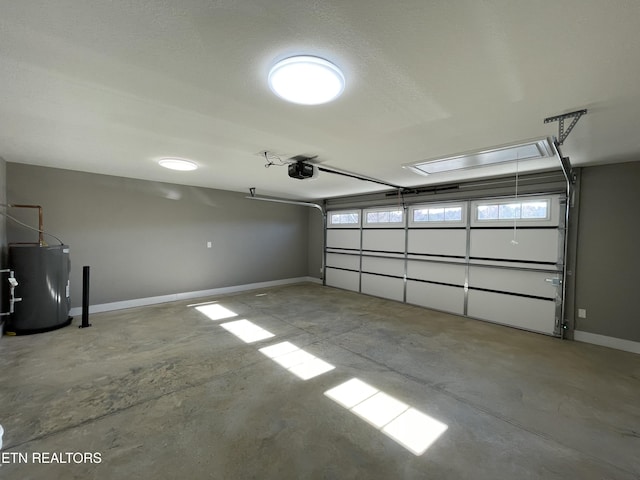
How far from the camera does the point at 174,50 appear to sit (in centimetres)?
140

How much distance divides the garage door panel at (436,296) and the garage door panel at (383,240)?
2.62 feet

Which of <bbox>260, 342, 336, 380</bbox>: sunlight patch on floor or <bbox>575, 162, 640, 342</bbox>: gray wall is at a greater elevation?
<bbox>575, 162, 640, 342</bbox>: gray wall

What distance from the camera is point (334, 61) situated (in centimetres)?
147

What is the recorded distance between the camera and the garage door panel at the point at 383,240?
562 centimetres

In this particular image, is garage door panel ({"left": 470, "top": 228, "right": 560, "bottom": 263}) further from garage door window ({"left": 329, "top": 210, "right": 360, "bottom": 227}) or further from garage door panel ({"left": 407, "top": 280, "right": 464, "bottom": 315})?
garage door window ({"left": 329, "top": 210, "right": 360, "bottom": 227})

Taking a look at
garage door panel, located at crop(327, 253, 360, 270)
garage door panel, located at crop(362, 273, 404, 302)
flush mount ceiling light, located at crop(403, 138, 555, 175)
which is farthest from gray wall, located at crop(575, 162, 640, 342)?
garage door panel, located at crop(327, 253, 360, 270)

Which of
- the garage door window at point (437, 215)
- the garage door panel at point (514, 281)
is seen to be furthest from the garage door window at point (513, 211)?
the garage door panel at point (514, 281)

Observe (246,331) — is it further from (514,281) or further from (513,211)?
(513,211)

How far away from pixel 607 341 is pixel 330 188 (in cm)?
466

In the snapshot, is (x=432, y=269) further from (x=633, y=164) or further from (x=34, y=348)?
(x=34, y=348)

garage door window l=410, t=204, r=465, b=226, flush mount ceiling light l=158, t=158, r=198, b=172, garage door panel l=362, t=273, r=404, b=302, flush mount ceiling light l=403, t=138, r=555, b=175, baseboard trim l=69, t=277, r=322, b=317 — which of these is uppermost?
flush mount ceiling light l=403, t=138, r=555, b=175

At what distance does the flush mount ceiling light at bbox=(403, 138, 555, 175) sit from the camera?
9.02 feet

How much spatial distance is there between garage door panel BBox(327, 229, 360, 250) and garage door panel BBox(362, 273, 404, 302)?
0.79m

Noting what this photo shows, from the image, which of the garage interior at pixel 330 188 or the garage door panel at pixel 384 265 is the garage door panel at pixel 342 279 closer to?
the garage door panel at pixel 384 265
